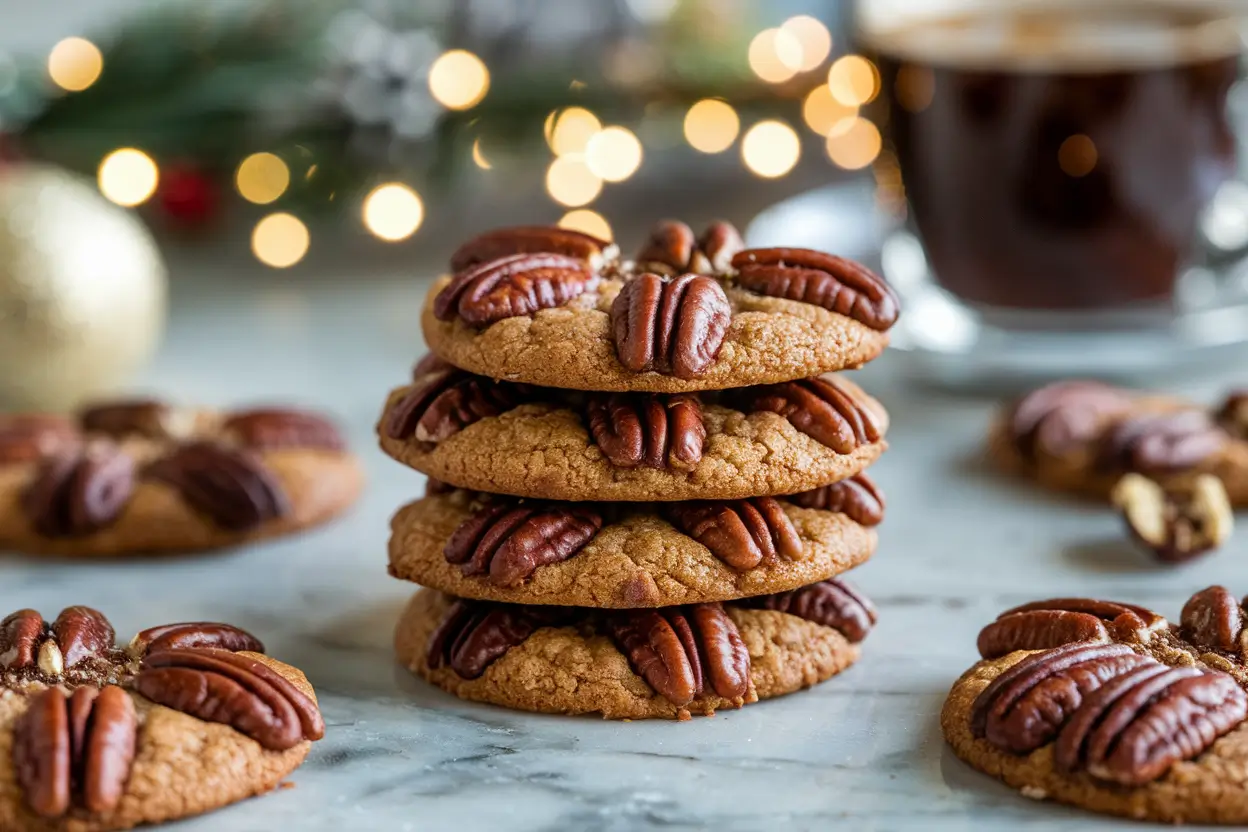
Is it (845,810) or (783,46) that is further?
(783,46)

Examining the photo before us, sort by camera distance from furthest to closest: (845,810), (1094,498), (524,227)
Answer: (1094,498)
(524,227)
(845,810)

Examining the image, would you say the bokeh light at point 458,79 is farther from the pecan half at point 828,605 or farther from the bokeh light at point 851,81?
the pecan half at point 828,605

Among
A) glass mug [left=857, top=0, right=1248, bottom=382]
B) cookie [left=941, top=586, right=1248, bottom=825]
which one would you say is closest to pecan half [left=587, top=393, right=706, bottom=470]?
cookie [left=941, top=586, right=1248, bottom=825]

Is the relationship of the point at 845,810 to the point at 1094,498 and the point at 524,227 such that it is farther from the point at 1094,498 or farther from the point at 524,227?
the point at 1094,498

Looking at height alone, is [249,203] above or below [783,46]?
below

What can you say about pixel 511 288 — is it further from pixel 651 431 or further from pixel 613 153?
pixel 613 153

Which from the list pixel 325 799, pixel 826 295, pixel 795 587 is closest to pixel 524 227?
pixel 826 295

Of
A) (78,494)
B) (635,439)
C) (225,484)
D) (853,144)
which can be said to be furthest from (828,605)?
(853,144)
